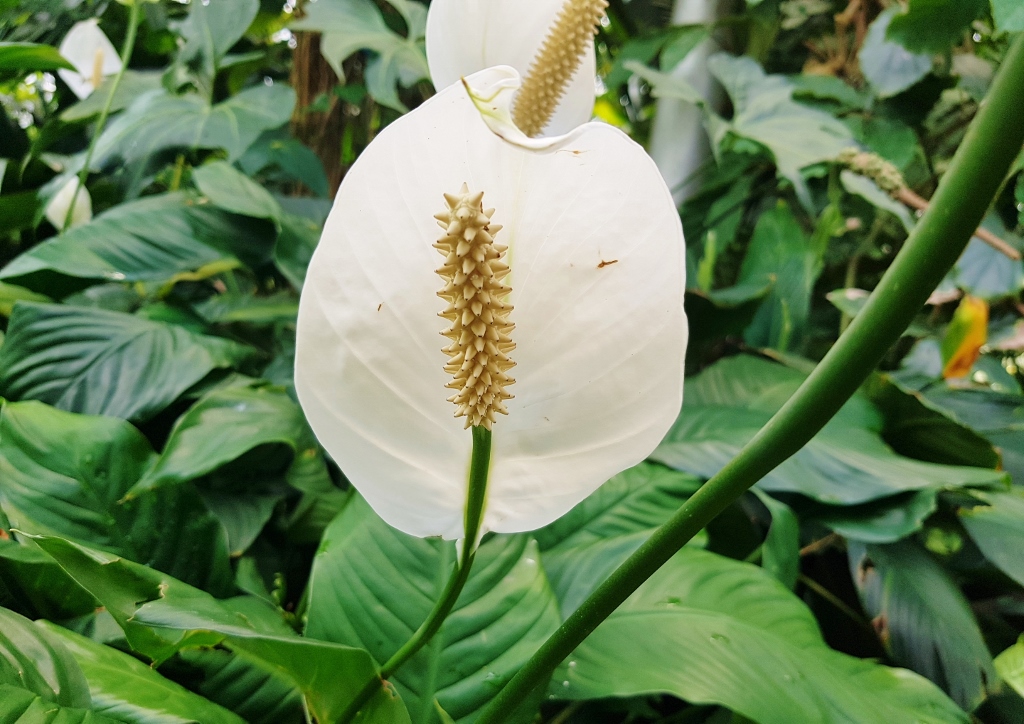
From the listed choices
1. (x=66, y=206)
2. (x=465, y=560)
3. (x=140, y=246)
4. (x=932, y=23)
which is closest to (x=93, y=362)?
(x=140, y=246)

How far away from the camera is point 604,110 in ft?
3.82

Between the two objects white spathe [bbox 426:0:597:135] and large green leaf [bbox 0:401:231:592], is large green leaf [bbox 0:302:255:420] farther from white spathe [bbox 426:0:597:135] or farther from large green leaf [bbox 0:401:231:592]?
white spathe [bbox 426:0:597:135]

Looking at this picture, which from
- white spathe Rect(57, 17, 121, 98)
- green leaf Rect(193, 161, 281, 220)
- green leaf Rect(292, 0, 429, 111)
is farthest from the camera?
white spathe Rect(57, 17, 121, 98)

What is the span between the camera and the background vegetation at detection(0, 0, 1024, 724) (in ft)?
0.97

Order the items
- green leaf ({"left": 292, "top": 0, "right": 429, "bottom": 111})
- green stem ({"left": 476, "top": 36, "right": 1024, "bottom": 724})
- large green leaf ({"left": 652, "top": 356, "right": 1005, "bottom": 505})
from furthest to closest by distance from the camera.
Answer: green leaf ({"left": 292, "top": 0, "right": 429, "bottom": 111}) < large green leaf ({"left": 652, "top": 356, "right": 1005, "bottom": 505}) < green stem ({"left": 476, "top": 36, "right": 1024, "bottom": 724})

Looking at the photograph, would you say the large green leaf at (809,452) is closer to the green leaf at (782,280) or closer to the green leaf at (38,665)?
the green leaf at (782,280)

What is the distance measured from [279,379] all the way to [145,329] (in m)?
0.11

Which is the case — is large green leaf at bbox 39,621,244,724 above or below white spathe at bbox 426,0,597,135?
below

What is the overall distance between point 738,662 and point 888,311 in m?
0.25

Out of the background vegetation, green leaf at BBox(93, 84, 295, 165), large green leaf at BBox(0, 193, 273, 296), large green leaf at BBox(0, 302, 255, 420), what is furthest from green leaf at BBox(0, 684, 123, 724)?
green leaf at BBox(93, 84, 295, 165)

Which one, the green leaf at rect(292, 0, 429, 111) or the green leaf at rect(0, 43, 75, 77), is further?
the green leaf at rect(292, 0, 429, 111)

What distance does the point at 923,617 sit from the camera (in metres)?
0.43

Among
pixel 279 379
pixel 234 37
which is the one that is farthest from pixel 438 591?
pixel 234 37

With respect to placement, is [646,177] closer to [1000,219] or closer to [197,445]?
[197,445]
